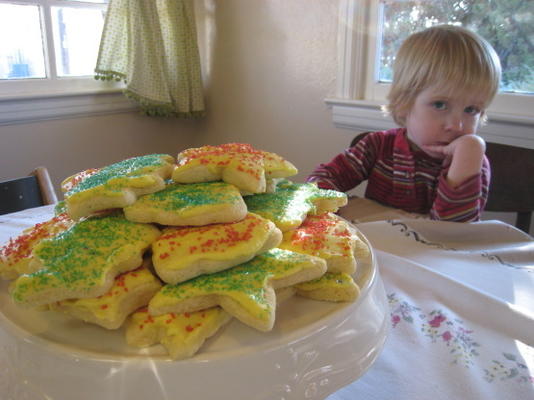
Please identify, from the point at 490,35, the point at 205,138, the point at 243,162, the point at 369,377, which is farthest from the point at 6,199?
the point at 490,35

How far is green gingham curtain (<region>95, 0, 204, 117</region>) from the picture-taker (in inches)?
72.4

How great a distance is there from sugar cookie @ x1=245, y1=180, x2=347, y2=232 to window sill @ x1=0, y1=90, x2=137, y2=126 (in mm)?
1513

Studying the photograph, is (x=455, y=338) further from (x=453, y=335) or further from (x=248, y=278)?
(x=248, y=278)

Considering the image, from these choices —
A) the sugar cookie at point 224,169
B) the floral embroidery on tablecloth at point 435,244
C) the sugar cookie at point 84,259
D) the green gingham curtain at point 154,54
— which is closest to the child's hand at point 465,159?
the floral embroidery on tablecloth at point 435,244

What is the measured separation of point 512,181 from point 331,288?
103 cm

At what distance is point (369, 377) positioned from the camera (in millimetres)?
519

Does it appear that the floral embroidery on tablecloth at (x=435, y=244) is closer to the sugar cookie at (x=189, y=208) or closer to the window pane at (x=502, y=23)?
the sugar cookie at (x=189, y=208)

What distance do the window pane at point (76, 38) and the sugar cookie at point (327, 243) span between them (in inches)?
69.5

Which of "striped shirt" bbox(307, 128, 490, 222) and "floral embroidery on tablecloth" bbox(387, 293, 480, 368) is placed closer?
"floral embroidery on tablecloth" bbox(387, 293, 480, 368)

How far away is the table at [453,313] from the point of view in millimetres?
509

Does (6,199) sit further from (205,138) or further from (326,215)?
(205,138)

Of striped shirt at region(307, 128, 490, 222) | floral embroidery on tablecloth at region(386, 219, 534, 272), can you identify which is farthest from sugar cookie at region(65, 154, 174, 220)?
striped shirt at region(307, 128, 490, 222)

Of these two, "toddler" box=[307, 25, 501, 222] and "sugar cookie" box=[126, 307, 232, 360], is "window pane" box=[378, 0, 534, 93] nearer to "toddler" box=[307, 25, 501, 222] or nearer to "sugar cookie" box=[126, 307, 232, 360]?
"toddler" box=[307, 25, 501, 222]

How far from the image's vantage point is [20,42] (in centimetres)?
177
